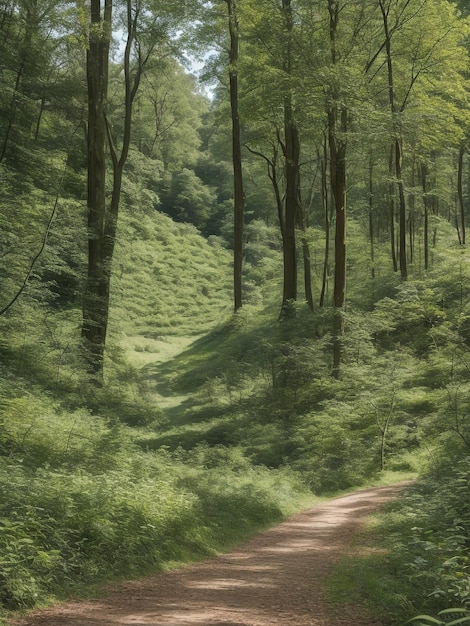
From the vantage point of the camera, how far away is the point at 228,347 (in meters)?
24.5

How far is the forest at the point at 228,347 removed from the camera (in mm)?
6309

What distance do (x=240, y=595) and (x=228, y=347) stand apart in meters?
18.9

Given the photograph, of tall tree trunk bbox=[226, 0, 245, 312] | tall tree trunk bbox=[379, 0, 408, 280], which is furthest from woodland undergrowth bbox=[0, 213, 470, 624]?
tall tree trunk bbox=[226, 0, 245, 312]

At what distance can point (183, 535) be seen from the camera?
24.6 feet

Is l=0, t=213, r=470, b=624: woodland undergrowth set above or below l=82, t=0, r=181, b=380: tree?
below

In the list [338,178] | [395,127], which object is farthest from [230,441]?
[395,127]

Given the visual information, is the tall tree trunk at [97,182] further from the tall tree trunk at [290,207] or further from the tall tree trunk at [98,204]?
the tall tree trunk at [290,207]

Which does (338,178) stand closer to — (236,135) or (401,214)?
(401,214)

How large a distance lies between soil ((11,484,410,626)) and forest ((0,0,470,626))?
27 centimetres

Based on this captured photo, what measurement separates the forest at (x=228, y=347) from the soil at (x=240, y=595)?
0.27m

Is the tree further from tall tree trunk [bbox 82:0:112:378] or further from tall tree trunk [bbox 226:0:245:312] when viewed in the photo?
tall tree trunk [bbox 226:0:245:312]

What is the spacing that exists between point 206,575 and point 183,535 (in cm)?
115

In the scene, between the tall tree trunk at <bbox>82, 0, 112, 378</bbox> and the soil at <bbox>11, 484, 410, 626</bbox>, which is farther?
the tall tree trunk at <bbox>82, 0, 112, 378</bbox>

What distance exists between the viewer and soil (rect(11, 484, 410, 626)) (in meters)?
4.70
